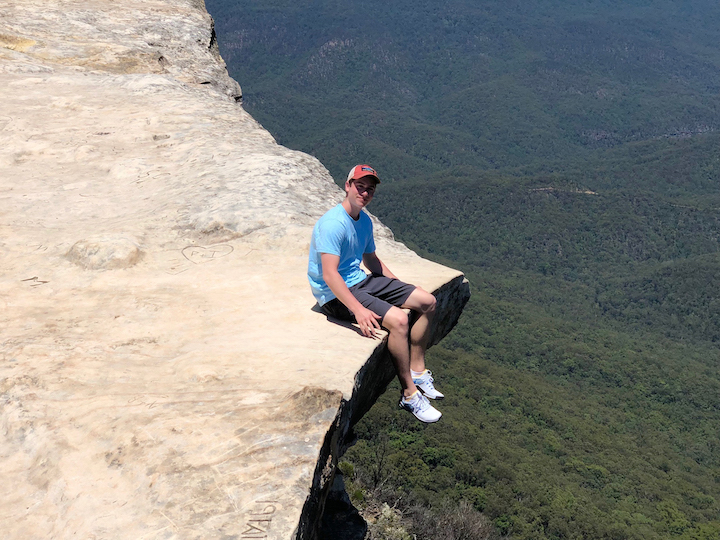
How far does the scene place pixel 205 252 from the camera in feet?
27.6

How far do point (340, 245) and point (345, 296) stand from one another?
1.81 feet

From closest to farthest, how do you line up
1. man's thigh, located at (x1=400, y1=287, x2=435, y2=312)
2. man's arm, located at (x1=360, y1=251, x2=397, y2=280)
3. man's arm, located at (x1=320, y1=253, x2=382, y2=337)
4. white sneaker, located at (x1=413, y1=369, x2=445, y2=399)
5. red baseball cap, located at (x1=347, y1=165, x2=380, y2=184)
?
man's arm, located at (x1=320, y1=253, x2=382, y2=337) → red baseball cap, located at (x1=347, y1=165, x2=380, y2=184) → man's thigh, located at (x1=400, y1=287, x2=435, y2=312) → white sneaker, located at (x1=413, y1=369, x2=445, y2=399) → man's arm, located at (x1=360, y1=251, x2=397, y2=280)

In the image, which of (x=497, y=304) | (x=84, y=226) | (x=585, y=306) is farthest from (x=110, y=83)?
(x=585, y=306)

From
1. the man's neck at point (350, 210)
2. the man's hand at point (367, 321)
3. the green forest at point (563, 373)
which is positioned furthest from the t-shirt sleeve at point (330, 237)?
the green forest at point (563, 373)

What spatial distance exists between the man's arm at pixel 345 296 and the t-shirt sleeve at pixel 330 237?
0.19ft

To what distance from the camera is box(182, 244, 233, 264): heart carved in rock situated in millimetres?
8234

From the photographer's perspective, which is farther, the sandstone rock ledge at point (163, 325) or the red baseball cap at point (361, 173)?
the red baseball cap at point (361, 173)

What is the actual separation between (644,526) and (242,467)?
219ft

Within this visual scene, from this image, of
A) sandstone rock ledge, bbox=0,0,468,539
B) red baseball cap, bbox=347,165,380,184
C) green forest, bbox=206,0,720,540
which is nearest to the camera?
sandstone rock ledge, bbox=0,0,468,539

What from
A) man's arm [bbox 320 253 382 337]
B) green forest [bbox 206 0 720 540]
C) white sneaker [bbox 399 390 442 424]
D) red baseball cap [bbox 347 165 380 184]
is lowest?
green forest [bbox 206 0 720 540]

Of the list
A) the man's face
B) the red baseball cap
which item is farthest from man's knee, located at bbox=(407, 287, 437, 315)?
the red baseball cap

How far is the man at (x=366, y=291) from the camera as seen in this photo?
22.1ft

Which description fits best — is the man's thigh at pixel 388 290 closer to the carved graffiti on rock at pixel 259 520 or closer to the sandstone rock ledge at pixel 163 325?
the sandstone rock ledge at pixel 163 325

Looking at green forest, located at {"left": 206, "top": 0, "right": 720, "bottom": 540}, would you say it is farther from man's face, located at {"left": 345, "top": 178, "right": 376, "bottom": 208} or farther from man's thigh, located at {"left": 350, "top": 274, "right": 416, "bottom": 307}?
man's face, located at {"left": 345, "top": 178, "right": 376, "bottom": 208}
